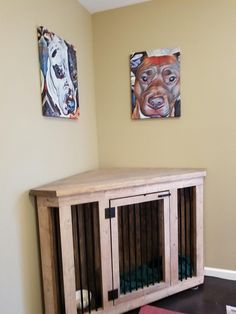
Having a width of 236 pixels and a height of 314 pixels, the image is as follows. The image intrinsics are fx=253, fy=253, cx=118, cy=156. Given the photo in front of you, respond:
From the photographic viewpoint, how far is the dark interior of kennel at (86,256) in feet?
5.49

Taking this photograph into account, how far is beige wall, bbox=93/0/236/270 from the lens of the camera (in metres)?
2.08

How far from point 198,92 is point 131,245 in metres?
1.38

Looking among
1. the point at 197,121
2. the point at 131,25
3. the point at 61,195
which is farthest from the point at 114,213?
the point at 131,25

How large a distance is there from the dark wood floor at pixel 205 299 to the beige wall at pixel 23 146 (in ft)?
2.88

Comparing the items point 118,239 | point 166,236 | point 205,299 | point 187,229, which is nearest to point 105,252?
point 118,239

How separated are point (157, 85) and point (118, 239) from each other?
132cm

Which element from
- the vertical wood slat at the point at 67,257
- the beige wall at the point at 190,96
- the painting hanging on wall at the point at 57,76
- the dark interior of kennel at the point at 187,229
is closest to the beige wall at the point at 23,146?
the painting hanging on wall at the point at 57,76

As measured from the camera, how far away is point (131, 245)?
198 cm

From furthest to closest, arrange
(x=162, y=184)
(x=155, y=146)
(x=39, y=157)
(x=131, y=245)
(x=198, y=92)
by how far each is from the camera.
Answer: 1. (x=155, y=146)
2. (x=198, y=92)
3. (x=131, y=245)
4. (x=162, y=184)
5. (x=39, y=157)

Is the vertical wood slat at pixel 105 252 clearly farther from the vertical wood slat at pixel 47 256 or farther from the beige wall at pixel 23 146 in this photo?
the beige wall at pixel 23 146

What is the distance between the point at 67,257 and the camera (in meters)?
1.56

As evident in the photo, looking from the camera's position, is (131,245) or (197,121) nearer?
(131,245)

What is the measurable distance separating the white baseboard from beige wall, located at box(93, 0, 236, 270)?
41 mm

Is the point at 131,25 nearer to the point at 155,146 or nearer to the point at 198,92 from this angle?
the point at 198,92
